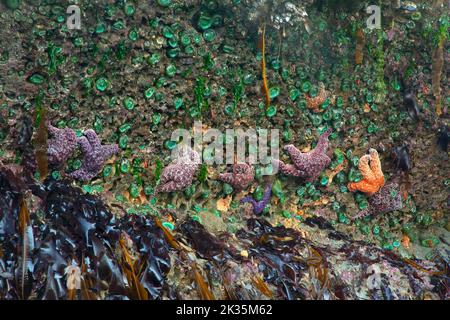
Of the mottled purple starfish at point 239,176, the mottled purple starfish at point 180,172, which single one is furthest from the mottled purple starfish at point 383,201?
the mottled purple starfish at point 180,172

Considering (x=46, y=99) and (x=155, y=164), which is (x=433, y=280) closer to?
(x=155, y=164)

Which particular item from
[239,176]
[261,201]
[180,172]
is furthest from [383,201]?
[180,172]

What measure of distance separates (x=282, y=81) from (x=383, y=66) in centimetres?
132

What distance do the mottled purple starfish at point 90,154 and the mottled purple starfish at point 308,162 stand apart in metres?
1.83

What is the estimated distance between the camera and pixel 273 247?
5.03m

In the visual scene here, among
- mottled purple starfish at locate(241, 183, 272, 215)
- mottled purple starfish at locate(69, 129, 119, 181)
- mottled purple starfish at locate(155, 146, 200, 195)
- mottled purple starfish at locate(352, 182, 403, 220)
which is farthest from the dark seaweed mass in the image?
mottled purple starfish at locate(352, 182, 403, 220)

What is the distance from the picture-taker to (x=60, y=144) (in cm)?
470

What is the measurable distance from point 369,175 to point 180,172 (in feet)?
7.31

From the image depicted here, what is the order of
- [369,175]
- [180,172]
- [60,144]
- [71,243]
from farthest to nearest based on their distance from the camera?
[369,175] → [180,172] → [60,144] → [71,243]

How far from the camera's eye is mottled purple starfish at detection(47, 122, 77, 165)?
467 centimetres

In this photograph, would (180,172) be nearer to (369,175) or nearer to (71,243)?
(71,243)

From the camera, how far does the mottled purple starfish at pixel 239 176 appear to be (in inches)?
211

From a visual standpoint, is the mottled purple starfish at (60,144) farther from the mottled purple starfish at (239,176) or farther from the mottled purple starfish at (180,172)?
the mottled purple starfish at (239,176)
